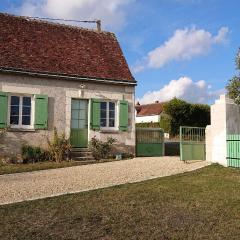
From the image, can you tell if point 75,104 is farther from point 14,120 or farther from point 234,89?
point 234,89

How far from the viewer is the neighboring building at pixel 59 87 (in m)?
15.9

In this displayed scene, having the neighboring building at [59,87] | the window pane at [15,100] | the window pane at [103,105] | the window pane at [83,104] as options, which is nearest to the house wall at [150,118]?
the neighboring building at [59,87]

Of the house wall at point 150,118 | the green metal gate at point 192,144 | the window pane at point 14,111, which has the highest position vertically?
the house wall at point 150,118

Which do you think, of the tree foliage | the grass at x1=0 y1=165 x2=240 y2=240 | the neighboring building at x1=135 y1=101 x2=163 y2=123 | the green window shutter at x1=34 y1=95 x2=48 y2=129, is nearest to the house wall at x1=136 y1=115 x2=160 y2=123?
the neighboring building at x1=135 y1=101 x2=163 y2=123

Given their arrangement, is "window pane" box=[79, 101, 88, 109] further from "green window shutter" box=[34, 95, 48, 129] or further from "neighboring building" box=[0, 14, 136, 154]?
"green window shutter" box=[34, 95, 48, 129]

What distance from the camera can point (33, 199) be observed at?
8.56 meters

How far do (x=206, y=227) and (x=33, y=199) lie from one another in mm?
3983

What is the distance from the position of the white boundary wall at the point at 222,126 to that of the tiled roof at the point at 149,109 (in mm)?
36043

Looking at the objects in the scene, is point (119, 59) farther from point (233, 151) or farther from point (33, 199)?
point (33, 199)

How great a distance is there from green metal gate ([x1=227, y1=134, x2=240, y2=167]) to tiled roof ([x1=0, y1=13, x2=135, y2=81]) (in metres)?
6.04

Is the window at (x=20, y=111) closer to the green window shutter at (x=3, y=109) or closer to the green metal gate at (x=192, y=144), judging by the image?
the green window shutter at (x=3, y=109)

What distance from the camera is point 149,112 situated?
5341 centimetres

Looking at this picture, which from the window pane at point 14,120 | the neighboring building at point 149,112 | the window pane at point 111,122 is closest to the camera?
the window pane at point 14,120

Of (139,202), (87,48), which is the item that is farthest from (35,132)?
(139,202)
